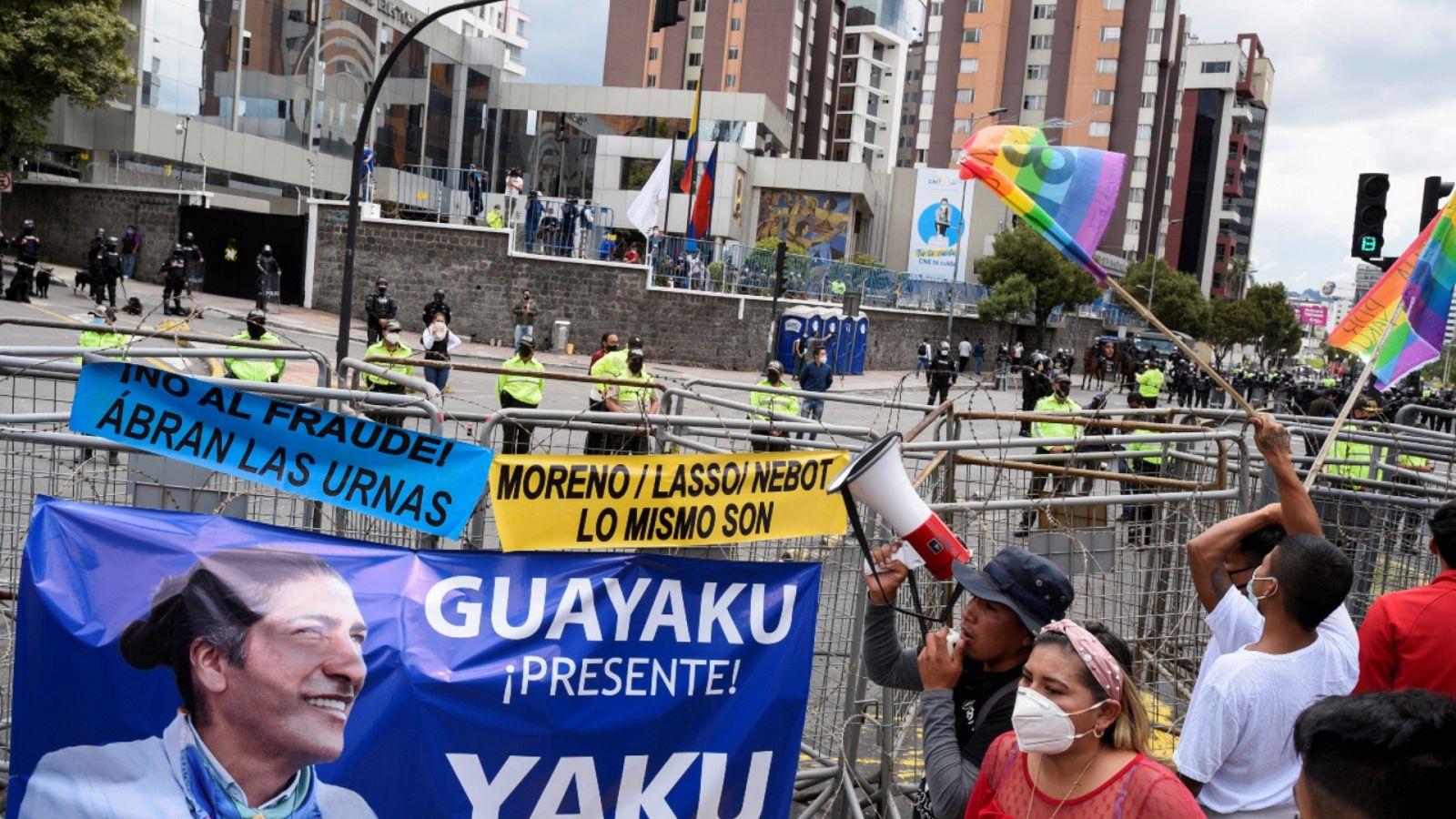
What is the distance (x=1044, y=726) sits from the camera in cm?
295

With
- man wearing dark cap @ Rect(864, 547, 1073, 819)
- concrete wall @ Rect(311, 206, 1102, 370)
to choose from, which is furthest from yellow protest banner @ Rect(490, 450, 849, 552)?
concrete wall @ Rect(311, 206, 1102, 370)

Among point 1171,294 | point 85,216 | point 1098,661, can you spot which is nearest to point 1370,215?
point 1098,661

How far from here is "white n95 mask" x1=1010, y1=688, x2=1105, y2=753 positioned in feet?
9.66

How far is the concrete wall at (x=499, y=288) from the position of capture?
35.2 metres

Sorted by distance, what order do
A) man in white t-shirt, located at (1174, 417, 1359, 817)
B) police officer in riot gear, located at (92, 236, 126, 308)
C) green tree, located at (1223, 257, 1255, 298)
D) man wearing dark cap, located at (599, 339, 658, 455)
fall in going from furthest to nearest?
green tree, located at (1223, 257, 1255, 298)
police officer in riot gear, located at (92, 236, 126, 308)
man wearing dark cap, located at (599, 339, 658, 455)
man in white t-shirt, located at (1174, 417, 1359, 817)

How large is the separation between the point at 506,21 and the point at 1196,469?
159282mm

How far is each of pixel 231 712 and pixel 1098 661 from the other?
2616 mm

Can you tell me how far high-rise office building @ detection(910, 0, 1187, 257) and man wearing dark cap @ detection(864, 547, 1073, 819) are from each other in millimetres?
89318

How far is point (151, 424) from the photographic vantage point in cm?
432

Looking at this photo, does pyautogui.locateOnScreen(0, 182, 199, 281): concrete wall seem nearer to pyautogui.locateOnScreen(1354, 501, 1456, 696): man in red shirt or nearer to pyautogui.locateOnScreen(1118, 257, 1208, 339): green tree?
pyautogui.locateOnScreen(1354, 501, 1456, 696): man in red shirt

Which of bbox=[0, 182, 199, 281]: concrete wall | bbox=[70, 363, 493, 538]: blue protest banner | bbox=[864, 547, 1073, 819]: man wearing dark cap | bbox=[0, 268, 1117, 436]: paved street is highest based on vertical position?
bbox=[0, 182, 199, 281]: concrete wall

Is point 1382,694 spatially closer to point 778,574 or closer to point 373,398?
point 778,574

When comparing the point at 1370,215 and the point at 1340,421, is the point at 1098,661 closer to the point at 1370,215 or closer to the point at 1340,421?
the point at 1340,421

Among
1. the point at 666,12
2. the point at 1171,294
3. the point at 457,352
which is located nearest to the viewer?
the point at 666,12
